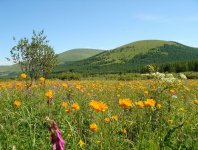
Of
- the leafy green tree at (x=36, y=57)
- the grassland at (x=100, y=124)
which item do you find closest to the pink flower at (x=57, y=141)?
the grassland at (x=100, y=124)

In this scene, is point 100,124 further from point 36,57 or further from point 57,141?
point 36,57

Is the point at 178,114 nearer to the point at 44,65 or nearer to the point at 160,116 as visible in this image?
the point at 160,116

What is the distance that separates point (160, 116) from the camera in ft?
16.4

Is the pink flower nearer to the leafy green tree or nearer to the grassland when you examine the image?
the grassland

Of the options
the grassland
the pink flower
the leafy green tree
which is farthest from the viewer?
the leafy green tree

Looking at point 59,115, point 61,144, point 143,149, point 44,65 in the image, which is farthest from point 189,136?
point 44,65

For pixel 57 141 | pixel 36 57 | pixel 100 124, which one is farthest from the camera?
pixel 36 57

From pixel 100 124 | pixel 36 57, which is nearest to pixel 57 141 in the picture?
pixel 100 124

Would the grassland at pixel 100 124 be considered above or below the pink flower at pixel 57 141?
below

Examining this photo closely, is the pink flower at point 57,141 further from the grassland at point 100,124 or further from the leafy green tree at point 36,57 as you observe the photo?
the leafy green tree at point 36,57

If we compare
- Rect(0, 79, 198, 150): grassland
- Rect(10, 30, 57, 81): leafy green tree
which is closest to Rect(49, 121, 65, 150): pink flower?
Rect(0, 79, 198, 150): grassland

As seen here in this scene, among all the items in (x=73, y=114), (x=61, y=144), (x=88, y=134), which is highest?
(x=61, y=144)

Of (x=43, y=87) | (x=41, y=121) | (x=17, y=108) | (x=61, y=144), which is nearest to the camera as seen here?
(x=61, y=144)

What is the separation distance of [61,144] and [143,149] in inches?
86.5
